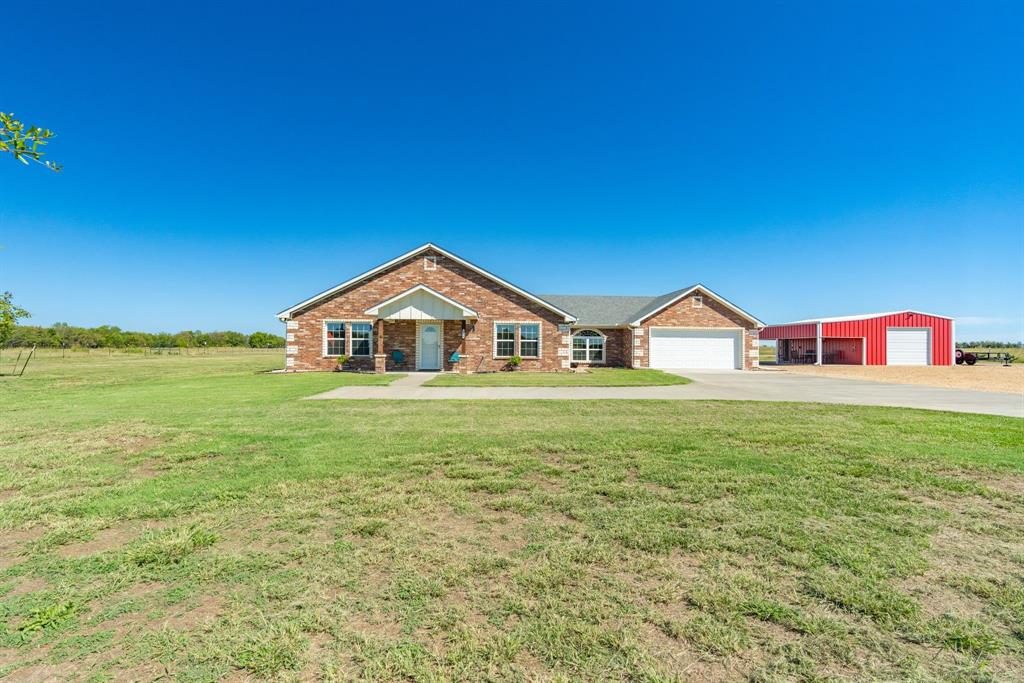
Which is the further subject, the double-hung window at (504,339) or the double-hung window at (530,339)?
the double-hung window at (530,339)

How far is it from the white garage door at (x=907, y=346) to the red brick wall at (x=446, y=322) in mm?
25302

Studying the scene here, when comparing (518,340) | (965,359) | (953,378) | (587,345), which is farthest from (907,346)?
(518,340)

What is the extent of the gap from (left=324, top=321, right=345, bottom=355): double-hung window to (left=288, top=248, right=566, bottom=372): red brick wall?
244 mm

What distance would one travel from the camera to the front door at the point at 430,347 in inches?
907

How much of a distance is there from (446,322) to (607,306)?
44.3 feet

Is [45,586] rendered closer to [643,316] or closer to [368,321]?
[368,321]

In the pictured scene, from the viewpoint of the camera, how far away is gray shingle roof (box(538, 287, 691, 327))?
29.0m

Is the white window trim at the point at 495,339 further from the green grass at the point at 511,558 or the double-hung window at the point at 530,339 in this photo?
the green grass at the point at 511,558

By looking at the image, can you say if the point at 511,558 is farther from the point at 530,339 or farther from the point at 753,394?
the point at 530,339

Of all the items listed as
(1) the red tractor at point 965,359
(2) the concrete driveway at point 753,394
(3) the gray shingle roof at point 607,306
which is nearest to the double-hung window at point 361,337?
(2) the concrete driveway at point 753,394

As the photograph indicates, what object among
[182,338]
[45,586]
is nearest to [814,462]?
[45,586]

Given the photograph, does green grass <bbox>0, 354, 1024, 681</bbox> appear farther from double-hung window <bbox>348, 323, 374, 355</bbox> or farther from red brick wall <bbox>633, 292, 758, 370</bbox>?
red brick wall <bbox>633, 292, 758, 370</bbox>

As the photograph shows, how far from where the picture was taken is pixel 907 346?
104 ft

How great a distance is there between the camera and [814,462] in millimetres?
5941
